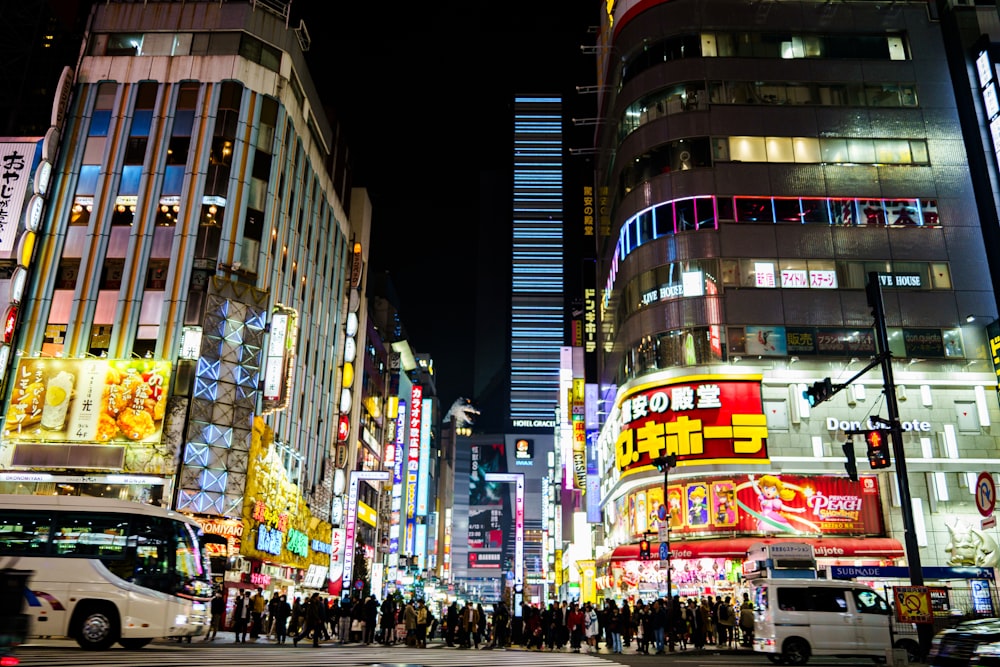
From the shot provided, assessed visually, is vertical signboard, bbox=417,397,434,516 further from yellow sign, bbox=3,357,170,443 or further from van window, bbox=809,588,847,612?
van window, bbox=809,588,847,612

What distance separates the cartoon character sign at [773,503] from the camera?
3241 cm

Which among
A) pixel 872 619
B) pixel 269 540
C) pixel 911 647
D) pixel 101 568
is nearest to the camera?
pixel 101 568

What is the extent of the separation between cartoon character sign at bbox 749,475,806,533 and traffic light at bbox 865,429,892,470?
15.7 metres

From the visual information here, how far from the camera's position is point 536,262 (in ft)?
599

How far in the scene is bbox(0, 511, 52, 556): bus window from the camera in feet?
49.8

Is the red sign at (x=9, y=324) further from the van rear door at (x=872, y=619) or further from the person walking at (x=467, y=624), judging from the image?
the van rear door at (x=872, y=619)

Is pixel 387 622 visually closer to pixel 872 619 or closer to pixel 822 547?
pixel 872 619

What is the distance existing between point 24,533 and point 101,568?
76.3 inches

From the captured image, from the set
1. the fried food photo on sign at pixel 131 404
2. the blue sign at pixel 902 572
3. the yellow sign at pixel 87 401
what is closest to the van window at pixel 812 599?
the blue sign at pixel 902 572

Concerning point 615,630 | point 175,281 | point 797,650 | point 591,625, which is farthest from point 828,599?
point 175,281

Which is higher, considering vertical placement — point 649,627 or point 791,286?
point 791,286

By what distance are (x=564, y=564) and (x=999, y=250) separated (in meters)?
57.6

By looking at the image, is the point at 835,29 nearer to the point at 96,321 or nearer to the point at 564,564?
the point at 96,321

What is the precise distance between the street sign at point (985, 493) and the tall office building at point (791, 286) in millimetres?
10711
